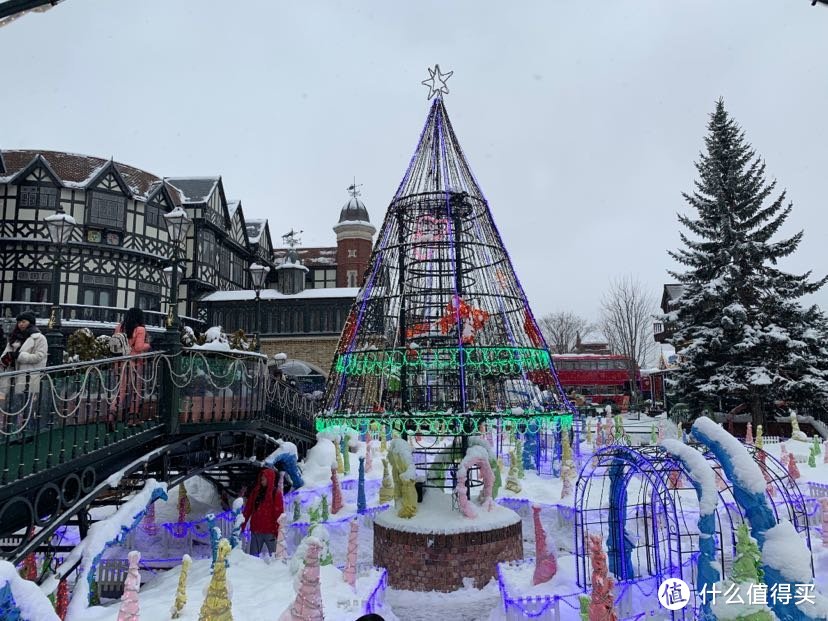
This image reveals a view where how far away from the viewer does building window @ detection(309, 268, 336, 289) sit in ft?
149

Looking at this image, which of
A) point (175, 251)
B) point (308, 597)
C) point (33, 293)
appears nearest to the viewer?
point (308, 597)

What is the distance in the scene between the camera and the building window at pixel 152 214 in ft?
97.4

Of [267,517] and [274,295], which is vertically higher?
[274,295]

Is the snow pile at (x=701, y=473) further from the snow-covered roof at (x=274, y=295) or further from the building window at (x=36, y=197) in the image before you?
the building window at (x=36, y=197)

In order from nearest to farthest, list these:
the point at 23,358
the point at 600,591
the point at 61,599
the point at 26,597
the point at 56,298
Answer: the point at 26,597, the point at 600,591, the point at 61,599, the point at 23,358, the point at 56,298

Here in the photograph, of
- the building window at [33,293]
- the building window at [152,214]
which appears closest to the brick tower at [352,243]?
the building window at [152,214]

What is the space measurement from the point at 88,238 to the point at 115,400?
78.2 ft

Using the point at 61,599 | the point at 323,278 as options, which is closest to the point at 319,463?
the point at 61,599

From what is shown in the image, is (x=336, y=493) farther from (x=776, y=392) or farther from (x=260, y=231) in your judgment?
(x=260, y=231)

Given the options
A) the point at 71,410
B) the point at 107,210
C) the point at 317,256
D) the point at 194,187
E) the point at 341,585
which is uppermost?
the point at 194,187

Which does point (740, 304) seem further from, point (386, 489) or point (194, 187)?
point (194, 187)

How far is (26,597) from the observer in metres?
4.64

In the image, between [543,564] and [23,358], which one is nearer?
[23,358]

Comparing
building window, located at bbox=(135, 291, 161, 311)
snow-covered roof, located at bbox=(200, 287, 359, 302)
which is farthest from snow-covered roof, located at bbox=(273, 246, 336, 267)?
building window, located at bbox=(135, 291, 161, 311)
